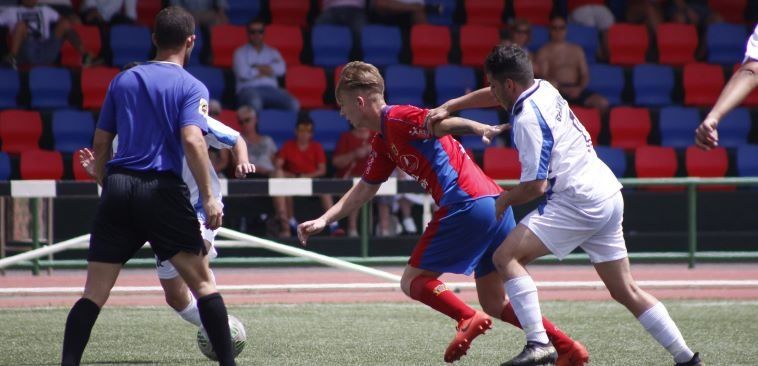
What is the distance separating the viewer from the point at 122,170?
592 cm

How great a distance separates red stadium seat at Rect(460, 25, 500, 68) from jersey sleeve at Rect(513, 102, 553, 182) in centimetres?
1110

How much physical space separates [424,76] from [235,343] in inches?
377

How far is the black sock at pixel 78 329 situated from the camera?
5.92m

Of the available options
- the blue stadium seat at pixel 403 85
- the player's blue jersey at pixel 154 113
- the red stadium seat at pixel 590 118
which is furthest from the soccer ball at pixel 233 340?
the red stadium seat at pixel 590 118

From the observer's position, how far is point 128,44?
52.9ft

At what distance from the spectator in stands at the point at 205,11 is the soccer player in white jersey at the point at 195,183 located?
9.81 m

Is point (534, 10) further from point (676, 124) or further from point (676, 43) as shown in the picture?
point (676, 124)

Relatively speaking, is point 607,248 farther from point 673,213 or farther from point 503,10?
point 503,10

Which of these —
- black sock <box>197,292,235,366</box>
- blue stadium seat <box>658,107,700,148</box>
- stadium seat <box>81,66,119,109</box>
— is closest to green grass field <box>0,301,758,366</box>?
black sock <box>197,292,235,366</box>

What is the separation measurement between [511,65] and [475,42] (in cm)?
1104

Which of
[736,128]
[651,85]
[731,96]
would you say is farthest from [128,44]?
[731,96]

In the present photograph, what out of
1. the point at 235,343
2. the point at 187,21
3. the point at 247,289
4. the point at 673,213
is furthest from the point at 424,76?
the point at 187,21

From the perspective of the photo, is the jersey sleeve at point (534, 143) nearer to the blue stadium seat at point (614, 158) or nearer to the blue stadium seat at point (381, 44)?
the blue stadium seat at point (614, 158)

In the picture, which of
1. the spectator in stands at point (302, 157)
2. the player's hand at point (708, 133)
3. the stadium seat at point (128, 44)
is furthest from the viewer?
the stadium seat at point (128, 44)
